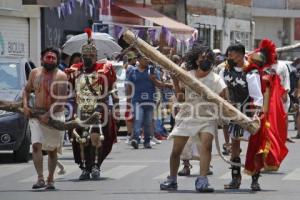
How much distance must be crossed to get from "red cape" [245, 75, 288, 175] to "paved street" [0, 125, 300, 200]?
0.33m

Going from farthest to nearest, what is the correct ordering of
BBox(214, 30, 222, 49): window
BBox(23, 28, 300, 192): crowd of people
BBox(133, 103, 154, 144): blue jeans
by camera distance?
1. BBox(214, 30, 222, 49): window
2. BBox(133, 103, 154, 144): blue jeans
3. BBox(23, 28, 300, 192): crowd of people

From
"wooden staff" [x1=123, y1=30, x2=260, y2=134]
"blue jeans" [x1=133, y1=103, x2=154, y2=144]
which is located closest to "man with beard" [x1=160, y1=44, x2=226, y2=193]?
"wooden staff" [x1=123, y1=30, x2=260, y2=134]

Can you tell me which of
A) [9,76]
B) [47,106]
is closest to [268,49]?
[47,106]

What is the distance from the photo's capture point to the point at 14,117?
17438mm

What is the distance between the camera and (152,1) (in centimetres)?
4228

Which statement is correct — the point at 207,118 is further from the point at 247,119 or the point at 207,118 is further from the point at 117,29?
the point at 117,29

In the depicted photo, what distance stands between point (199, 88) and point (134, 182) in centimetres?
224

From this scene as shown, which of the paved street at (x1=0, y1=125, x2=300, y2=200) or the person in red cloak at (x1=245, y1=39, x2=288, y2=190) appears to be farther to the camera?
the person in red cloak at (x1=245, y1=39, x2=288, y2=190)

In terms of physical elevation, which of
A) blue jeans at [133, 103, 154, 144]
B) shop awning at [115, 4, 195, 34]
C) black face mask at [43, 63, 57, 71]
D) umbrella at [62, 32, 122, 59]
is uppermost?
shop awning at [115, 4, 195, 34]

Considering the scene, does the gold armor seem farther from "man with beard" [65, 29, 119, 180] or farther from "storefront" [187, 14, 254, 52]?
"storefront" [187, 14, 254, 52]

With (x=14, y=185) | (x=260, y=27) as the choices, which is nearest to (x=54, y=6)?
(x=14, y=185)

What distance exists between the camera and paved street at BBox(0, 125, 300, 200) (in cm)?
1303

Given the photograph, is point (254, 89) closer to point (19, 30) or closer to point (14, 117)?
point (14, 117)

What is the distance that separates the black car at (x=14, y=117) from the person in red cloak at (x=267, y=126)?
16.5 ft
